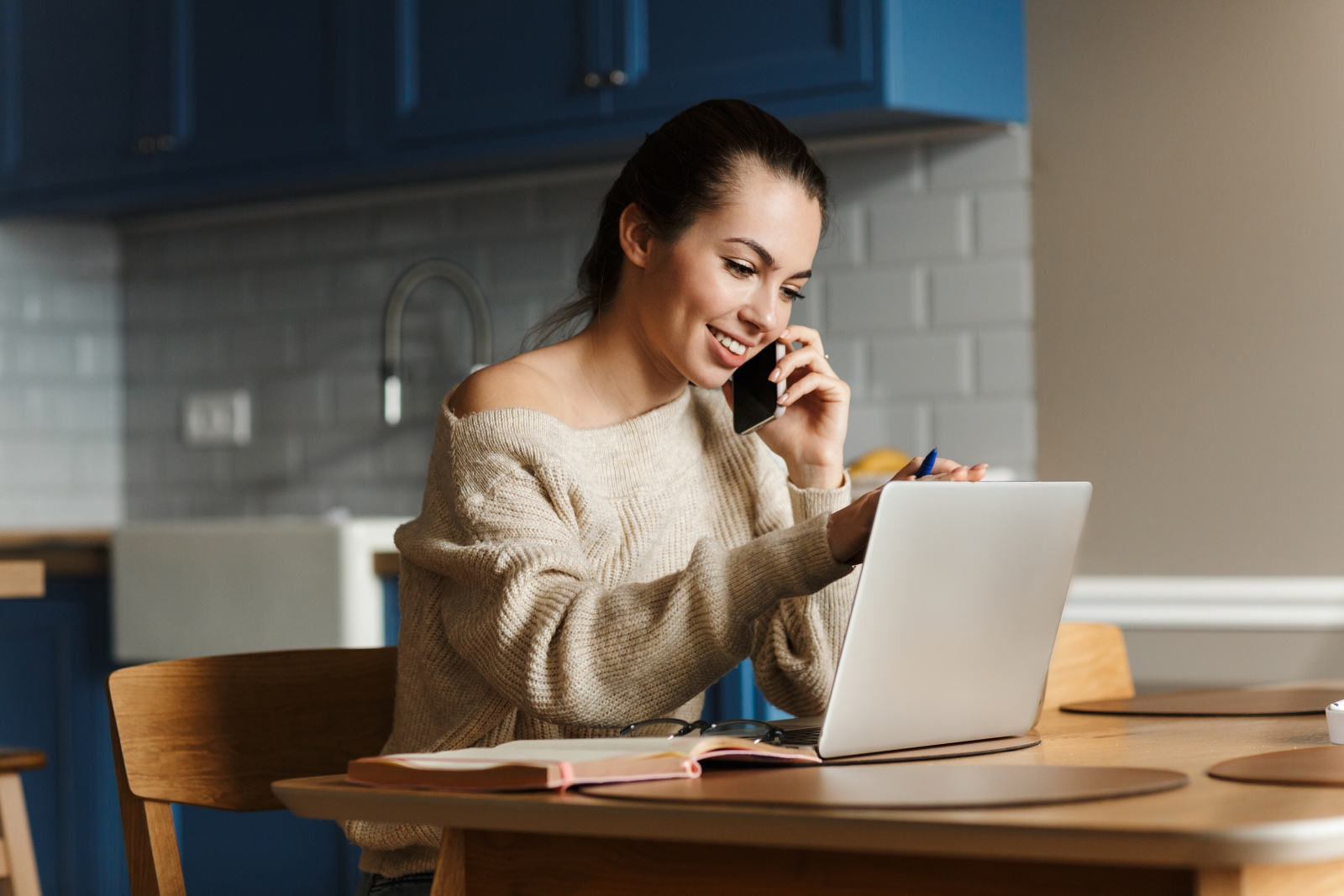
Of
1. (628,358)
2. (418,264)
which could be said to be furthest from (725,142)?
(418,264)

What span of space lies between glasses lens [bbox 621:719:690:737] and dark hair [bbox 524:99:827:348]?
49cm

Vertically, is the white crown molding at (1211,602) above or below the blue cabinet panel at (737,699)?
above

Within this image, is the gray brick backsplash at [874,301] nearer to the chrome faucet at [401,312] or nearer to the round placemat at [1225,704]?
the chrome faucet at [401,312]

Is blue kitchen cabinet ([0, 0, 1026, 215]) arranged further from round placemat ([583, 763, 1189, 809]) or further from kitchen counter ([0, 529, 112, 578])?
round placemat ([583, 763, 1189, 809])

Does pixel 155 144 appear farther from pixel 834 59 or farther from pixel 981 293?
pixel 981 293

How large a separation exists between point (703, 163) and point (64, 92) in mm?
2624

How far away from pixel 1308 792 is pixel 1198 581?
1856 millimetres

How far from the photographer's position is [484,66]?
10.2 ft

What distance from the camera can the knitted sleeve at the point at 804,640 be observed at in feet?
5.21

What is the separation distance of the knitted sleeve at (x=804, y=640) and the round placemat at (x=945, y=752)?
1.11 ft

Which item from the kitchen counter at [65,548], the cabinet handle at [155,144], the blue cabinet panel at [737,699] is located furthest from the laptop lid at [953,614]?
the cabinet handle at [155,144]

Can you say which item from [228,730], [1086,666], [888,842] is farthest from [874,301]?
[888,842]

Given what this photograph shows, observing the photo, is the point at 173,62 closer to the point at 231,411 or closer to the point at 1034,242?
the point at 231,411

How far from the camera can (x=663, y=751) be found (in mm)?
989
